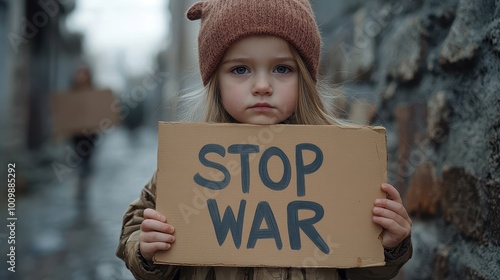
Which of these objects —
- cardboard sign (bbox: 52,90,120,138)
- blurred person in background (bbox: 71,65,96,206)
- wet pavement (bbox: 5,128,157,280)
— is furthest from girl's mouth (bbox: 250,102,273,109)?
blurred person in background (bbox: 71,65,96,206)

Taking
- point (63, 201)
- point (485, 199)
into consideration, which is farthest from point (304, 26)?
point (63, 201)

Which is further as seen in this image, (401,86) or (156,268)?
(401,86)

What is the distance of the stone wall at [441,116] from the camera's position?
166 cm

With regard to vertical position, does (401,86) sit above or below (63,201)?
above

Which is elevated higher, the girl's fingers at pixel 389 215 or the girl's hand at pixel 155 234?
the girl's fingers at pixel 389 215

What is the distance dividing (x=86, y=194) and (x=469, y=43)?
19.0ft

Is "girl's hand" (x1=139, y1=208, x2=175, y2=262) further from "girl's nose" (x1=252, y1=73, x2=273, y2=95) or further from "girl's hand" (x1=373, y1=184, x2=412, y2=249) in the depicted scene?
"girl's hand" (x1=373, y1=184, x2=412, y2=249)

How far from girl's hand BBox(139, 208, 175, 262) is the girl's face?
342mm

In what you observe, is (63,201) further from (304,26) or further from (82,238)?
(304,26)

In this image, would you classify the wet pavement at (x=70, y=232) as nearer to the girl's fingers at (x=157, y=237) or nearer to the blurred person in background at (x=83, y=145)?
the blurred person in background at (x=83, y=145)

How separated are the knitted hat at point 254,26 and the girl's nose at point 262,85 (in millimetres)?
122

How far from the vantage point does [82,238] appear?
442 centimetres

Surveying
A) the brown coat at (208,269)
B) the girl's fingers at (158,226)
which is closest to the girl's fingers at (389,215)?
the brown coat at (208,269)

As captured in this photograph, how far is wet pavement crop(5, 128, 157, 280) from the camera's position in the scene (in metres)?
Answer: 3.47
